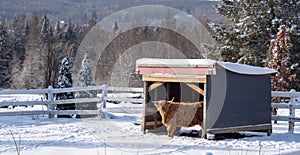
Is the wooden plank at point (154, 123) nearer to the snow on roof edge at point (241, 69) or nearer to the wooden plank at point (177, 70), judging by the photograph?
the wooden plank at point (177, 70)

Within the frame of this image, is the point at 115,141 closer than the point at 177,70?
Yes

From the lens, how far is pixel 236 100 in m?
8.45

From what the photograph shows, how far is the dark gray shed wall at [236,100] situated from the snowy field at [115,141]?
0.40 metres

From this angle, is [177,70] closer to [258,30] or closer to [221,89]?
[221,89]

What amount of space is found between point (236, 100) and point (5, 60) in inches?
1605

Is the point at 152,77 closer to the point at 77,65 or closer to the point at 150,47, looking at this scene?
the point at 150,47

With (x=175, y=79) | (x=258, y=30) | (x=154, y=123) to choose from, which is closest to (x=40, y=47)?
(x=258, y=30)

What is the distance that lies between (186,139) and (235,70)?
166cm

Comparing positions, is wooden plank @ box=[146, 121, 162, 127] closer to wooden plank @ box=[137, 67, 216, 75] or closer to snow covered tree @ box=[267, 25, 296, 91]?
wooden plank @ box=[137, 67, 216, 75]

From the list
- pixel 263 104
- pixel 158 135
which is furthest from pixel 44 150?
pixel 263 104

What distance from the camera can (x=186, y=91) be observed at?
988 cm

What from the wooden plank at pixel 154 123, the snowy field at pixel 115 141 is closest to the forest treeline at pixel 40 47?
the snowy field at pixel 115 141

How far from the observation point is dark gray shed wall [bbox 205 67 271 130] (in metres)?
8.19

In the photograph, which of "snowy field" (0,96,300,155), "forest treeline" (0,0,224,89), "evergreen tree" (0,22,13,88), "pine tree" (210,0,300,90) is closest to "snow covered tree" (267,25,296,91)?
"snowy field" (0,96,300,155)
